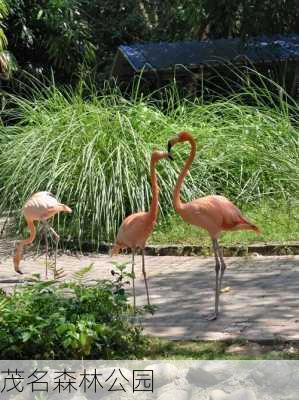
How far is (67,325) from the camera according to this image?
16.9 ft

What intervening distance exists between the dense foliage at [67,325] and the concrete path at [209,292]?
0.64m

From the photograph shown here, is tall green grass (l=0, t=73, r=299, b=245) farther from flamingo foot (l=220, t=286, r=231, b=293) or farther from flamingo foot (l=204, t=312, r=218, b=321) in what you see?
flamingo foot (l=204, t=312, r=218, b=321)

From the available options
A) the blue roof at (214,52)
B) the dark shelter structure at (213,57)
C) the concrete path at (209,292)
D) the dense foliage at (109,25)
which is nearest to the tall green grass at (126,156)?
the concrete path at (209,292)

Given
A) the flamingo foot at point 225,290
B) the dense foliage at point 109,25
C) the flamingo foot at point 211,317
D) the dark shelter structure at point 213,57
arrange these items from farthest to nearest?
the dense foliage at point 109,25, the dark shelter structure at point 213,57, the flamingo foot at point 225,290, the flamingo foot at point 211,317

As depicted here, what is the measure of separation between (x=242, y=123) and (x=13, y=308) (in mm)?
6482

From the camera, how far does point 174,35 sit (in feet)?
71.8

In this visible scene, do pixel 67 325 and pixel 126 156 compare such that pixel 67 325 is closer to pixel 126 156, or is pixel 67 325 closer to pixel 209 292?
pixel 209 292

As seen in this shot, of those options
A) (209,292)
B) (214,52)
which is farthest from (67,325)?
(214,52)

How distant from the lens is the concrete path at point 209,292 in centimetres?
611

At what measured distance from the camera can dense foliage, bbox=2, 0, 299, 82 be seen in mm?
16891

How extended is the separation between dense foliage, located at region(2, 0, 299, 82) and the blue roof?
290mm

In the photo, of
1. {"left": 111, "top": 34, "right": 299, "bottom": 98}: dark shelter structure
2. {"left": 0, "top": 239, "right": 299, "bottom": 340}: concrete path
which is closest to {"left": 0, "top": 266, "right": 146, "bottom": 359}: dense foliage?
{"left": 0, "top": 239, "right": 299, "bottom": 340}: concrete path

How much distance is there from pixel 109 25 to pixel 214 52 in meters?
4.88

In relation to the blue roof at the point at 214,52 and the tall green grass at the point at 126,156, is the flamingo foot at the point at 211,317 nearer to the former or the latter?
the tall green grass at the point at 126,156
